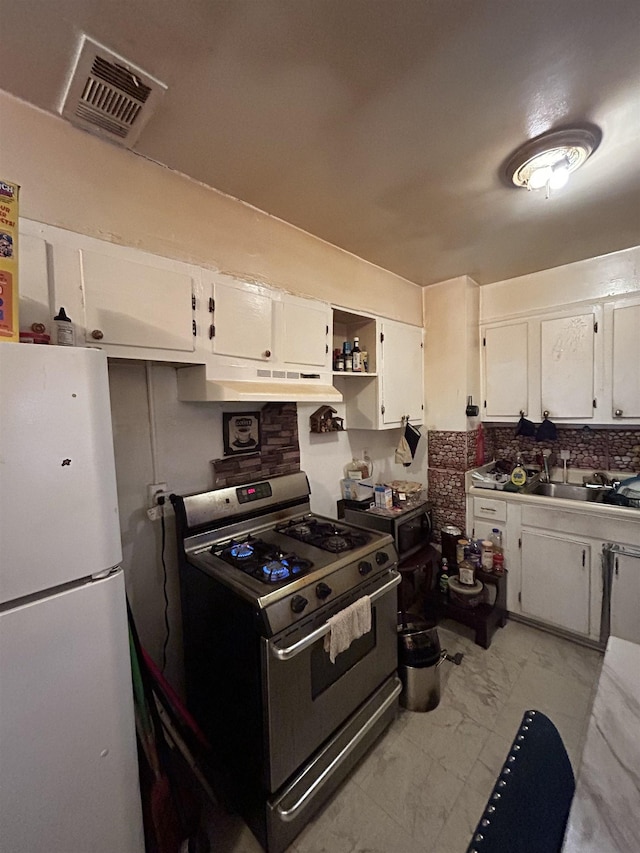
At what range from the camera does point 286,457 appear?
2221mm

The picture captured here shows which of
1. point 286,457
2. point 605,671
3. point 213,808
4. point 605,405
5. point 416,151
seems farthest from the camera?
point 605,405

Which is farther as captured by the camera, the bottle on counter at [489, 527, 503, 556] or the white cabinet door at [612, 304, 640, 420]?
the bottle on counter at [489, 527, 503, 556]

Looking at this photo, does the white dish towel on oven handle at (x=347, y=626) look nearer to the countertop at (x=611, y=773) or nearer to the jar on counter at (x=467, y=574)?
the countertop at (x=611, y=773)

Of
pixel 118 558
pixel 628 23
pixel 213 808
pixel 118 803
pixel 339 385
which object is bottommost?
pixel 213 808

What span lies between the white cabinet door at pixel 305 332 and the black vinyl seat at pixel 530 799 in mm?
1605

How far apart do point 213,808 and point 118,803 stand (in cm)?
80

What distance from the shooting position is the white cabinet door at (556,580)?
2283mm

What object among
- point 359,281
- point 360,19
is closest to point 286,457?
point 359,281

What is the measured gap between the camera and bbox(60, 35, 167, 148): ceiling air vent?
97cm

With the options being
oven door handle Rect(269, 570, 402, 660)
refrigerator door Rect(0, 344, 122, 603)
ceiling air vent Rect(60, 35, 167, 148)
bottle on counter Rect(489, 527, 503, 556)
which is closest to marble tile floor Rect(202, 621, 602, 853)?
bottle on counter Rect(489, 527, 503, 556)

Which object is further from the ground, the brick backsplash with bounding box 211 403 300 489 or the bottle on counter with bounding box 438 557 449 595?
the brick backsplash with bounding box 211 403 300 489

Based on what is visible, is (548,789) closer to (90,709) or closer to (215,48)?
(90,709)

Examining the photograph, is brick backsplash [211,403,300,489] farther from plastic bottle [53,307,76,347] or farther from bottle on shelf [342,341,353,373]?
plastic bottle [53,307,76,347]

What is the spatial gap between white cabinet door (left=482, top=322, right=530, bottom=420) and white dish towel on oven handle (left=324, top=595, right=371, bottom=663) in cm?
199
